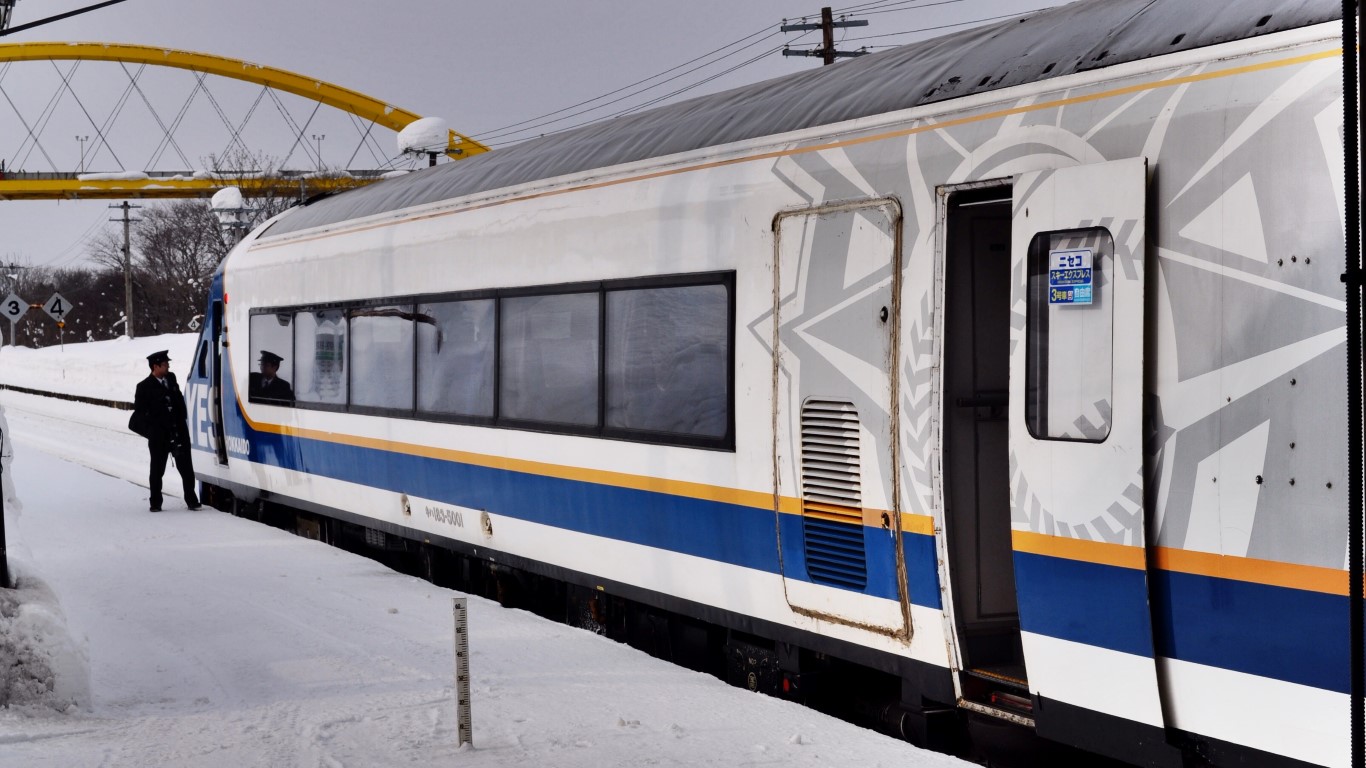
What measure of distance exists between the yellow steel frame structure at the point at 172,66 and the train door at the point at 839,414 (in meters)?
62.5

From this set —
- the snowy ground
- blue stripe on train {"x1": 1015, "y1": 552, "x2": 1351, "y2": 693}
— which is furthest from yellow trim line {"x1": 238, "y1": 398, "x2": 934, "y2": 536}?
the snowy ground

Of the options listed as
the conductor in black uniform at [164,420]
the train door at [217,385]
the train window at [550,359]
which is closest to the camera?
the train window at [550,359]

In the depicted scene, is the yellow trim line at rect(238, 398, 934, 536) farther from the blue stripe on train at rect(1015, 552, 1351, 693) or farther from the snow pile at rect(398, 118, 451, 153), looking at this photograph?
the snow pile at rect(398, 118, 451, 153)

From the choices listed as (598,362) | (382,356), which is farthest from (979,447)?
(382,356)

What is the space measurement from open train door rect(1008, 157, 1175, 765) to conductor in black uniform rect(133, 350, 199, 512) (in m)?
12.5

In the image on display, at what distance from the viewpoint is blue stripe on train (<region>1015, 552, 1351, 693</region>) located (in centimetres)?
418

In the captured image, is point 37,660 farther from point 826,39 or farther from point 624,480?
point 826,39

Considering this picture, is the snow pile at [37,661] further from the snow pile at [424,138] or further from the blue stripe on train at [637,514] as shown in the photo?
the snow pile at [424,138]

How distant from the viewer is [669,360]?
7.40m

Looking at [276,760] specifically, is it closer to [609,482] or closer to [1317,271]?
[609,482]

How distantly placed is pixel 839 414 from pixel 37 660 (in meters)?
3.94

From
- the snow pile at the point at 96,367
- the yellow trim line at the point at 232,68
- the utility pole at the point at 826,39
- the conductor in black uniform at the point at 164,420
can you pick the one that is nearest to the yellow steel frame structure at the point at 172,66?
the yellow trim line at the point at 232,68

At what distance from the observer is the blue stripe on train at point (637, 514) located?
5.88 metres

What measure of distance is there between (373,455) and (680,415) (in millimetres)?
4680
